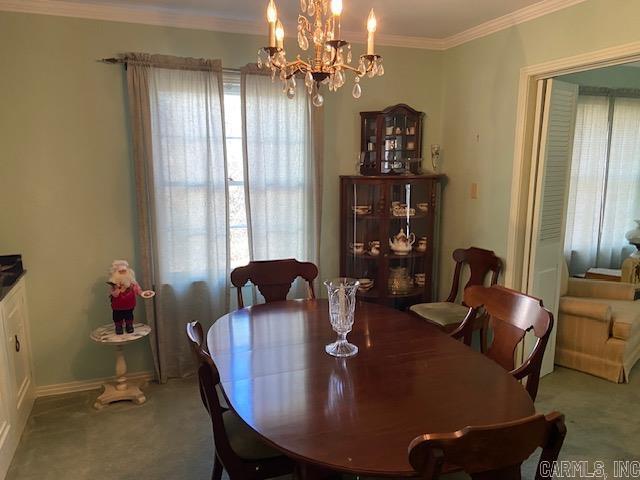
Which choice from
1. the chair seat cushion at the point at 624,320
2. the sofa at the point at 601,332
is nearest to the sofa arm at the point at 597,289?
the sofa at the point at 601,332

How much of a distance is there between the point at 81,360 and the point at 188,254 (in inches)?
40.1

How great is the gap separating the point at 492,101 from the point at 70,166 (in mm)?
2888

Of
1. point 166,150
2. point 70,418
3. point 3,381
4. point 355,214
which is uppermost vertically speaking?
point 166,150

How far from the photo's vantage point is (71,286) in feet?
10.0

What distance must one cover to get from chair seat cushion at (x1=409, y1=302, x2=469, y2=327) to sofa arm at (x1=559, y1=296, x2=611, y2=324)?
2.65 ft

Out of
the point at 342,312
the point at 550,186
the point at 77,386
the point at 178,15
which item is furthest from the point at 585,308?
the point at 77,386

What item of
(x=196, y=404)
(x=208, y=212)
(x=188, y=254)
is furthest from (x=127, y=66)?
(x=196, y=404)

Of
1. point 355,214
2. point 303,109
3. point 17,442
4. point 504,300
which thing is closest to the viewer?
point 504,300

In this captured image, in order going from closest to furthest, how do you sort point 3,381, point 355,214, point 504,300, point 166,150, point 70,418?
1. point 504,300
2. point 3,381
3. point 70,418
4. point 166,150
5. point 355,214

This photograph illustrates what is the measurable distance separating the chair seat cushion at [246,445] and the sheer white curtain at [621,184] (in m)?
4.07

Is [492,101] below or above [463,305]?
above

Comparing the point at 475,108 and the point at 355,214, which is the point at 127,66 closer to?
the point at 355,214

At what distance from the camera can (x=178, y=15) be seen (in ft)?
9.86

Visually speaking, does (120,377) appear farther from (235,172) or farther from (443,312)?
(443,312)
